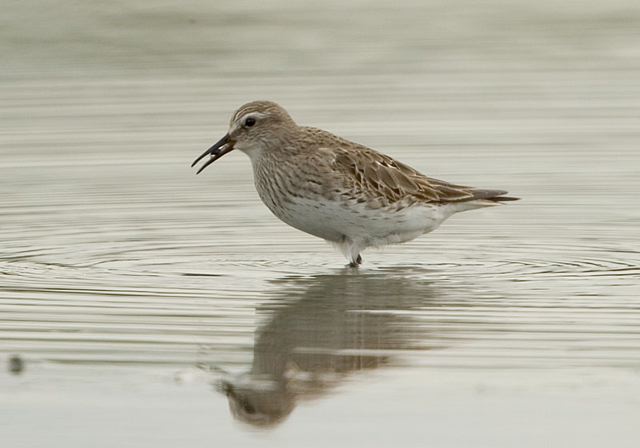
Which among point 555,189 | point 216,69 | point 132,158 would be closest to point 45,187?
point 132,158

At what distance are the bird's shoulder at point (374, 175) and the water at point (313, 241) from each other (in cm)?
43

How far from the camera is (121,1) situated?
2269 centimetres

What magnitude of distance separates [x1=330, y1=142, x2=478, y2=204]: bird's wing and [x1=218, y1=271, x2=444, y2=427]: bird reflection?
2.70 ft

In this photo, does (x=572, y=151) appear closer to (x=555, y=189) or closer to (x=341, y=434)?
(x=555, y=189)

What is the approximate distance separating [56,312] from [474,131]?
25.8ft

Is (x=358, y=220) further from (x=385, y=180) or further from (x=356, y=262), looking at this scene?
(x=385, y=180)

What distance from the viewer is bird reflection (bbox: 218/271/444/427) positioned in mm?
8156

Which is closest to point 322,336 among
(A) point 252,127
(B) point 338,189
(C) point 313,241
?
(B) point 338,189

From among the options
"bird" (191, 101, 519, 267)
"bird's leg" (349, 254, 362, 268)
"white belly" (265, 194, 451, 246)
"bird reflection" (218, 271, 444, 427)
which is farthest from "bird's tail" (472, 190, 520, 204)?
"bird reflection" (218, 271, 444, 427)

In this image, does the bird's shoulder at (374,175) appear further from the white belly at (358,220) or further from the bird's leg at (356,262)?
the bird's leg at (356,262)

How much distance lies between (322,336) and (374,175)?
3419mm

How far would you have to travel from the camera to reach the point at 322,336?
953 cm

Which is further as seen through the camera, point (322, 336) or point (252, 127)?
point (252, 127)

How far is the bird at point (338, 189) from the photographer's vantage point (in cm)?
1248
